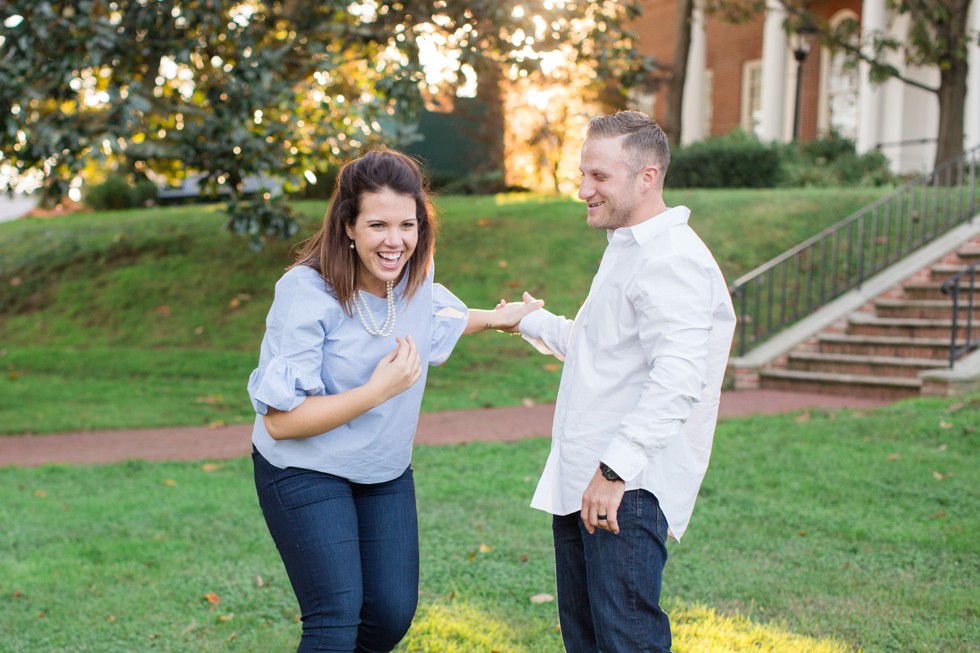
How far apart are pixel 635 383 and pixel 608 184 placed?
566 millimetres

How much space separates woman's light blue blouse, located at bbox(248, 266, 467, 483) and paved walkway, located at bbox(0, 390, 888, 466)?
19.3 ft

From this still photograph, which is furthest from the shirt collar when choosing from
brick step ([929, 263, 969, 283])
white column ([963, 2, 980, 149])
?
white column ([963, 2, 980, 149])

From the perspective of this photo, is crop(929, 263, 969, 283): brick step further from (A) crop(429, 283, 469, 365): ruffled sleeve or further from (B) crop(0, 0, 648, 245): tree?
(A) crop(429, 283, 469, 365): ruffled sleeve

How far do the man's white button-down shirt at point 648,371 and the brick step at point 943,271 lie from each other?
11.1 metres

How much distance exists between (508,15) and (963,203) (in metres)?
8.02

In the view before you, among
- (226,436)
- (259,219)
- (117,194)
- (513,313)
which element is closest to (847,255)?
(259,219)

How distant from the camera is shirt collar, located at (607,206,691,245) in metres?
2.77

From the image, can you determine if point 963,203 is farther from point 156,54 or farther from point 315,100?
point 156,54

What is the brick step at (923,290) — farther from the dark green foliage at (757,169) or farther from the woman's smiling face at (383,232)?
the woman's smiling face at (383,232)

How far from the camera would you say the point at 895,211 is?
1477cm

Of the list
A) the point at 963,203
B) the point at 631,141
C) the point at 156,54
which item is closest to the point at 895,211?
the point at 963,203

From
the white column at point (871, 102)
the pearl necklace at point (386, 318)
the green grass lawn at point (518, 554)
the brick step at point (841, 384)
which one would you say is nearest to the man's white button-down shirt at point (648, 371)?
the pearl necklace at point (386, 318)

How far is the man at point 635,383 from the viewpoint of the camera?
259cm

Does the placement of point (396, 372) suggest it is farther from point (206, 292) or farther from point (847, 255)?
point (206, 292)
